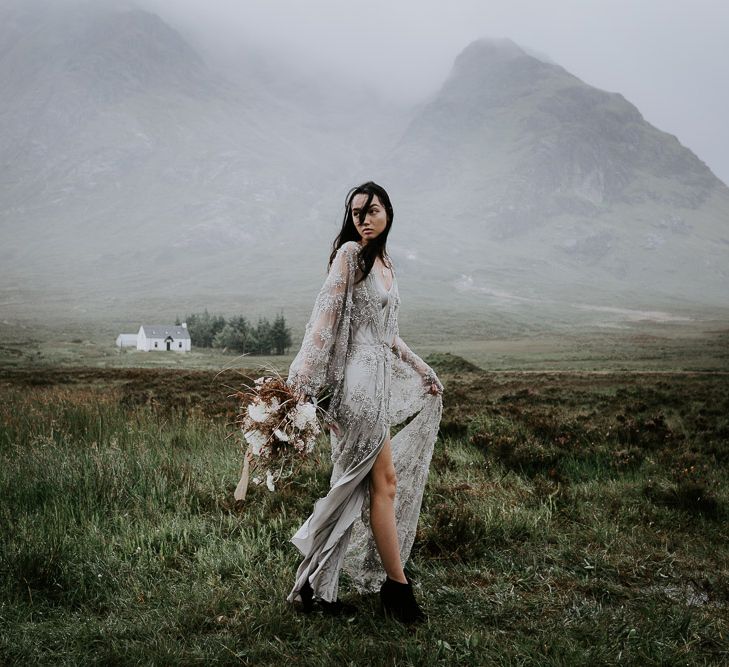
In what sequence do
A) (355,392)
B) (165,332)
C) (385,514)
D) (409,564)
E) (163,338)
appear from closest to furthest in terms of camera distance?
(355,392)
(385,514)
(409,564)
(163,338)
(165,332)

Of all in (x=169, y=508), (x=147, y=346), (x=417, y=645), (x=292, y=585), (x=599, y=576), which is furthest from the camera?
(x=147, y=346)

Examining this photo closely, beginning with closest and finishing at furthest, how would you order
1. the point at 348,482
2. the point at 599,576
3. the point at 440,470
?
the point at 348,482, the point at 599,576, the point at 440,470

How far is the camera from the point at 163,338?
154ft

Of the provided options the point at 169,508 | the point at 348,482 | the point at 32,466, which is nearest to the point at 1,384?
the point at 32,466

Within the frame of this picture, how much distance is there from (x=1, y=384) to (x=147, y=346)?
100 feet

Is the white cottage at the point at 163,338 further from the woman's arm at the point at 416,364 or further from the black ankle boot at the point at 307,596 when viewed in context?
the black ankle boot at the point at 307,596

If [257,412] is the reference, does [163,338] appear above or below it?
below

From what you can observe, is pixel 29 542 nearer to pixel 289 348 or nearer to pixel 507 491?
pixel 507 491

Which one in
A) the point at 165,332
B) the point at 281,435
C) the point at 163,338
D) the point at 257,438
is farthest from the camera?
the point at 165,332

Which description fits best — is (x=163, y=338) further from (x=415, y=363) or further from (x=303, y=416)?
(x=303, y=416)

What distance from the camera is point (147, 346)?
46500 millimetres

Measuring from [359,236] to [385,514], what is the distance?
74.8 inches

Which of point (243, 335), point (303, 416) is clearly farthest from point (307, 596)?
point (243, 335)

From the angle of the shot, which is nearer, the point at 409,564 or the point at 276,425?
the point at 276,425
